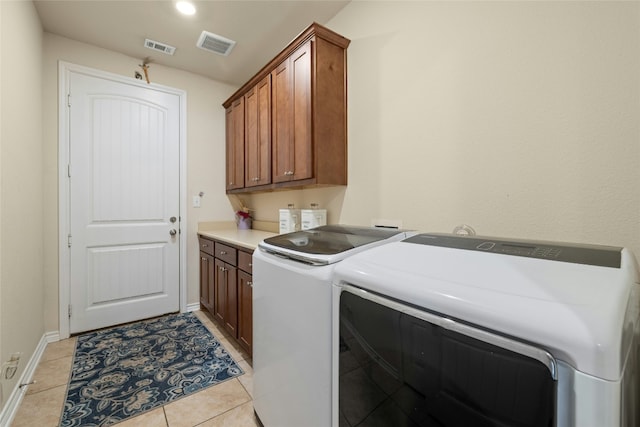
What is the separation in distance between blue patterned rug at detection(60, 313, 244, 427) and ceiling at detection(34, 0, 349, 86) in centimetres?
257

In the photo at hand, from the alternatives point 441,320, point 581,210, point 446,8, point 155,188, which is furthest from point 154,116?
point 581,210

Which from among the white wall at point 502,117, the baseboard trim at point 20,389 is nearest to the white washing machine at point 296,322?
the white wall at point 502,117

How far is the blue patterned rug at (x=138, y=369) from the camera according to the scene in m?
1.51

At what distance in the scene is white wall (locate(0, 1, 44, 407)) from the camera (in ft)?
4.59

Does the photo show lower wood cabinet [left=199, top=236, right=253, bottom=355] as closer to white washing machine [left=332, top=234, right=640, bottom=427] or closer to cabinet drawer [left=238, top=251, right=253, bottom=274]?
cabinet drawer [left=238, top=251, right=253, bottom=274]

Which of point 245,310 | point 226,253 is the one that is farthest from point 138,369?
point 226,253

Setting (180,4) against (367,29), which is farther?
(180,4)

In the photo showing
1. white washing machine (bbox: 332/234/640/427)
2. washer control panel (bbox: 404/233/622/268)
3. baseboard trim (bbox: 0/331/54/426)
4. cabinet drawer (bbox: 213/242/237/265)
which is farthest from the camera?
cabinet drawer (bbox: 213/242/237/265)

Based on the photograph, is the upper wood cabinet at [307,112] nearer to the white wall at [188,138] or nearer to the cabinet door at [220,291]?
the cabinet door at [220,291]

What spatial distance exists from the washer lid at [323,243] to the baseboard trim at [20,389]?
160 cm

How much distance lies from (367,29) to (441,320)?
1.88 m

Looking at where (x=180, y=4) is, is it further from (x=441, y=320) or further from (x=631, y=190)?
(x=631, y=190)

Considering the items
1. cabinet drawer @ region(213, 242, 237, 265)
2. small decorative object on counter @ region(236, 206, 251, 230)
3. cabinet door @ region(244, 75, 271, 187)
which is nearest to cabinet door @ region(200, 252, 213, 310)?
cabinet drawer @ region(213, 242, 237, 265)

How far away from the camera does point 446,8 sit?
4.48 feet
